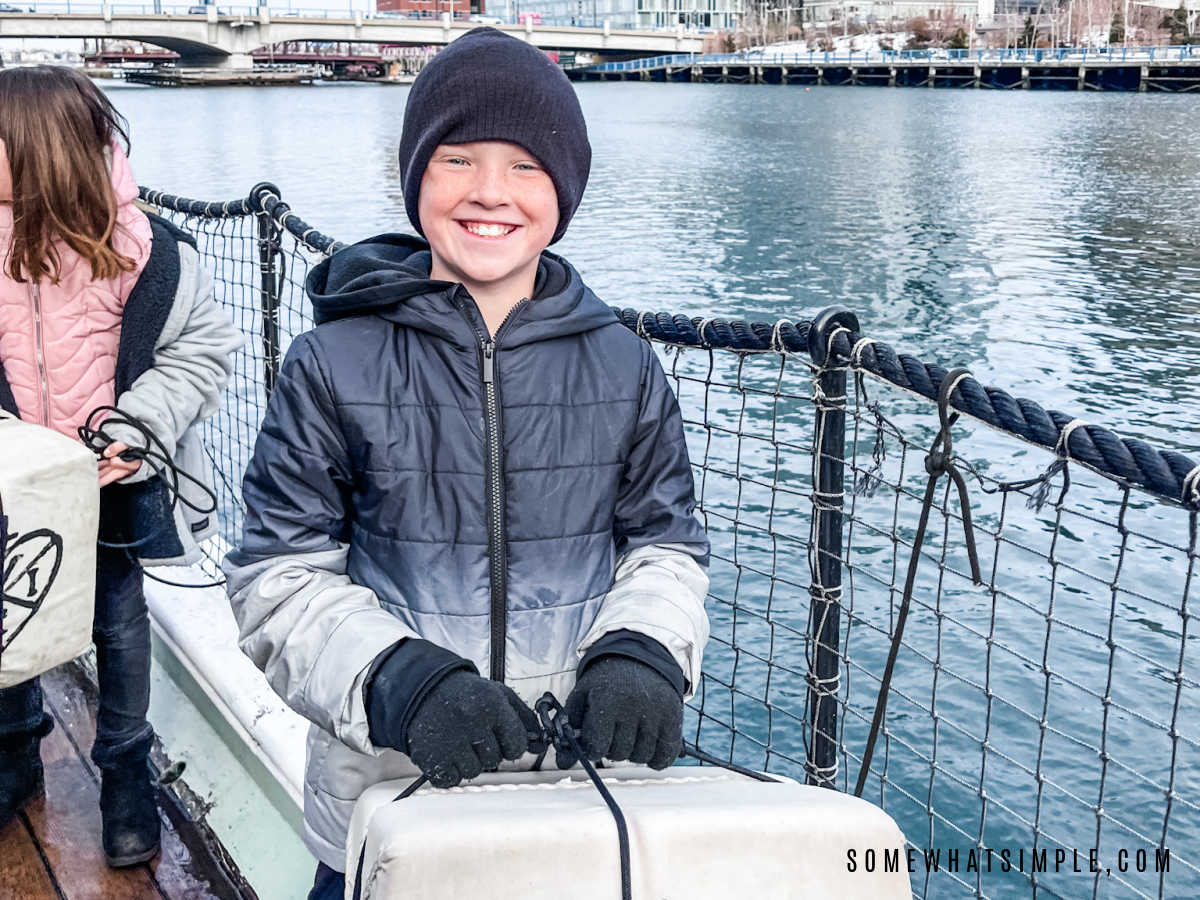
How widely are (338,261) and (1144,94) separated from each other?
188 ft

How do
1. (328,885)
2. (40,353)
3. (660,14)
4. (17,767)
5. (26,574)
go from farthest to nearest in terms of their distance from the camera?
(660,14)
(17,767)
(40,353)
(26,574)
(328,885)

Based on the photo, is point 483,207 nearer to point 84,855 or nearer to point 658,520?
point 658,520

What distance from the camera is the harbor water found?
6.89 m

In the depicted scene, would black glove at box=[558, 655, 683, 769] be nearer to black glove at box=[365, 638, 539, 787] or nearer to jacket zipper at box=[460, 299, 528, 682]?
black glove at box=[365, 638, 539, 787]

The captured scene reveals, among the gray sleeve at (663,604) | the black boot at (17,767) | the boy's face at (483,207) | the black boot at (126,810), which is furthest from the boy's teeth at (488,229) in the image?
the black boot at (17,767)

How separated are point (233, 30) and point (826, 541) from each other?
236ft

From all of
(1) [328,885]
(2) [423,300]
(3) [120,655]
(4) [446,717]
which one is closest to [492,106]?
(2) [423,300]

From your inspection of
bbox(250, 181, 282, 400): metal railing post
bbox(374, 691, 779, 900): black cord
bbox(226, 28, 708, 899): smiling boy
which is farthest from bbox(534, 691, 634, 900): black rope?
bbox(250, 181, 282, 400): metal railing post

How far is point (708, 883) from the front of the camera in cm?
124

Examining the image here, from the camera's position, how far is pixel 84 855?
2.50 metres

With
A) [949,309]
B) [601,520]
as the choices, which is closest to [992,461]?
[949,309]

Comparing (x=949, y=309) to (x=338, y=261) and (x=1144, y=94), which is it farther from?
(x=1144, y=94)

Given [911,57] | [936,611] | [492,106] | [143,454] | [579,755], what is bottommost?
[936,611]

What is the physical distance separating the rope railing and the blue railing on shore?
5226 centimetres
